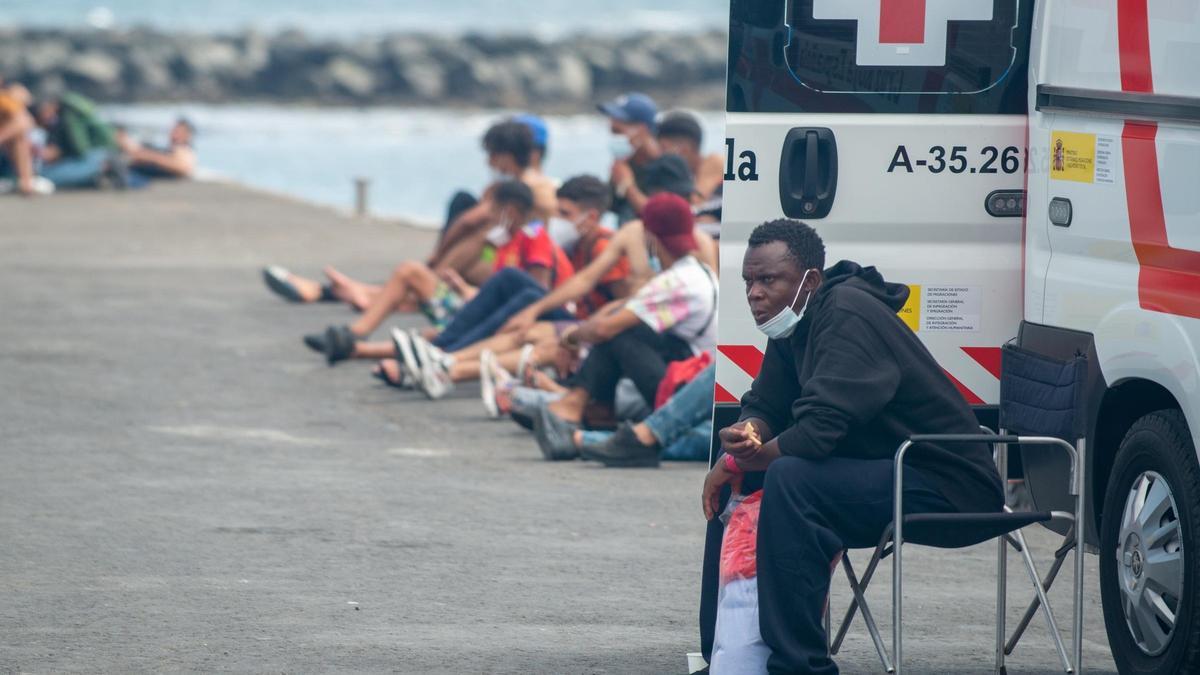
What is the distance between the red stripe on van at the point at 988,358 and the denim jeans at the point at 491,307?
197 inches

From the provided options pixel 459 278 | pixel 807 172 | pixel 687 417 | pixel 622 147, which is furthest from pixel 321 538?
pixel 622 147

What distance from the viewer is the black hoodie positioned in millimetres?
5145

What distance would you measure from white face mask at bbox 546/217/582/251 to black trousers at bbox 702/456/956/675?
20.7 feet

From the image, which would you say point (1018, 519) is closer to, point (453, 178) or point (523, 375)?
point (523, 375)

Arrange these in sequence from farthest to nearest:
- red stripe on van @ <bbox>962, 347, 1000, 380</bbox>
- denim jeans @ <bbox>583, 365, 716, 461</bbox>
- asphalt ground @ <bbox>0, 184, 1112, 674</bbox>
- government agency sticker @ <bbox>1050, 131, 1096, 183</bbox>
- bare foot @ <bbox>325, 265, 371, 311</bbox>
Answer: bare foot @ <bbox>325, 265, 371, 311</bbox>, denim jeans @ <bbox>583, 365, 716, 461</bbox>, red stripe on van @ <bbox>962, 347, 1000, 380</bbox>, asphalt ground @ <bbox>0, 184, 1112, 674</bbox>, government agency sticker @ <bbox>1050, 131, 1096, 183</bbox>

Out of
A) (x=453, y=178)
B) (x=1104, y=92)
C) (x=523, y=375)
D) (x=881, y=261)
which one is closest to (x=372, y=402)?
(x=523, y=375)

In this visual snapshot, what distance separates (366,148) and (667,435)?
35.1m

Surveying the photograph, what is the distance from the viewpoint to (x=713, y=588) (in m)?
5.61

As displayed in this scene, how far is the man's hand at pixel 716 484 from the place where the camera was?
546 cm

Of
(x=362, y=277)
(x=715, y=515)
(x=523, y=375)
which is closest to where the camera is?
(x=715, y=515)

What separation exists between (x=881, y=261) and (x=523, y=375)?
445cm

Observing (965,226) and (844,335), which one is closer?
(844,335)

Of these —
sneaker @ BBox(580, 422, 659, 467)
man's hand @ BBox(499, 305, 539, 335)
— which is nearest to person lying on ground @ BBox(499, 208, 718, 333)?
man's hand @ BBox(499, 305, 539, 335)

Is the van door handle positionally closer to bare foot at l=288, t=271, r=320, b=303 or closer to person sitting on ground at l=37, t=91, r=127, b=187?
bare foot at l=288, t=271, r=320, b=303
